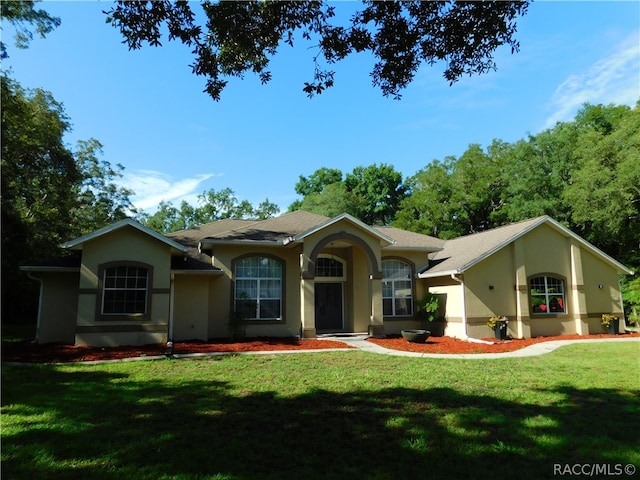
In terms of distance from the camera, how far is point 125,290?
13344mm

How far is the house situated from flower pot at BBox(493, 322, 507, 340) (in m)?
0.46

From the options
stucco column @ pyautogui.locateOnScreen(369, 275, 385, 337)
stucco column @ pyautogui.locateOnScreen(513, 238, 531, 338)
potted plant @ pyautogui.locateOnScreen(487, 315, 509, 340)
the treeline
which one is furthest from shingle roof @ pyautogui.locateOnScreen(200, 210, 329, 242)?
the treeline

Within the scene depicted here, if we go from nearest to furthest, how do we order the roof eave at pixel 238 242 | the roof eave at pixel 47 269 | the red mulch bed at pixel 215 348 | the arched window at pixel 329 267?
the red mulch bed at pixel 215 348, the roof eave at pixel 47 269, the roof eave at pixel 238 242, the arched window at pixel 329 267

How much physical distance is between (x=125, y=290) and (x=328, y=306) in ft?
27.1

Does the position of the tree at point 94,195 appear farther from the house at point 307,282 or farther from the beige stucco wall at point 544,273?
the beige stucco wall at point 544,273

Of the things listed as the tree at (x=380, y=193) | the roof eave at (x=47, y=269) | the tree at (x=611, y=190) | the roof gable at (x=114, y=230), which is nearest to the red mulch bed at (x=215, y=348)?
the roof eave at (x=47, y=269)

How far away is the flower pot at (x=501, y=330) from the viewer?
15.2 meters

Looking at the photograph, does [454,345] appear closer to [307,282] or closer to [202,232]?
[307,282]

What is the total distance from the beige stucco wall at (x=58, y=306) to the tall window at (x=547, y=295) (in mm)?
18022

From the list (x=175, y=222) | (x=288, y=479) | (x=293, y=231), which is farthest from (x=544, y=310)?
(x=175, y=222)

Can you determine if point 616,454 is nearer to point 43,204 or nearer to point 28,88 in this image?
point 43,204

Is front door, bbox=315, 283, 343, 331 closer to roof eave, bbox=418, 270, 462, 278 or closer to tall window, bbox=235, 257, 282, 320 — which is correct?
tall window, bbox=235, 257, 282, 320

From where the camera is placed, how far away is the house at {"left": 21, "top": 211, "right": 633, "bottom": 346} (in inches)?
523

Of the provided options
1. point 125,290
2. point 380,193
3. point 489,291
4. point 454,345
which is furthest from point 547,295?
point 380,193
